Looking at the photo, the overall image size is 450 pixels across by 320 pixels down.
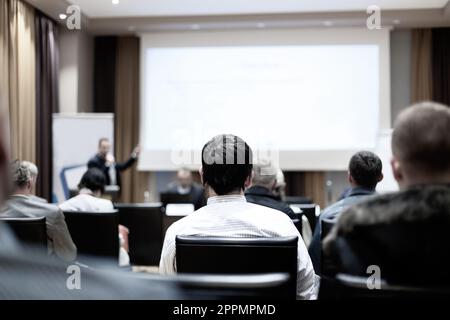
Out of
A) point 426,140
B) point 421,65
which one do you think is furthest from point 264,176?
point 421,65

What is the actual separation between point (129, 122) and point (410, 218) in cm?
738

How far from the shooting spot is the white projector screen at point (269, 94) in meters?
7.41

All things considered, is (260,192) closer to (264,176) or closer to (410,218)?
(264,176)

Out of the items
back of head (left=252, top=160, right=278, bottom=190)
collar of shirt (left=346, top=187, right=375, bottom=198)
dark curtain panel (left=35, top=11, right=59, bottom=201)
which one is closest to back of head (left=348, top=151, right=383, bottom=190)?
collar of shirt (left=346, top=187, right=375, bottom=198)

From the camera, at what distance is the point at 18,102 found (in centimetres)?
636

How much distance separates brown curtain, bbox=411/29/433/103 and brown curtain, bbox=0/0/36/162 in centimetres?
539

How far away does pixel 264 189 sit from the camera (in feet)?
9.46

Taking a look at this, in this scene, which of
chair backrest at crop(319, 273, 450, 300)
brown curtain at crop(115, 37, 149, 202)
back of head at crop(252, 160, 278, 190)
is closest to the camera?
chair backrest at crop(319, 273, 450, 300)

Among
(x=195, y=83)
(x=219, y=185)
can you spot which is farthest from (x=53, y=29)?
(x=219, y=185)

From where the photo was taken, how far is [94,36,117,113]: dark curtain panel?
8.17 meters

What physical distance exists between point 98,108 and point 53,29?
141 cm

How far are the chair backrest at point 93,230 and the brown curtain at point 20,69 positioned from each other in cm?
337
